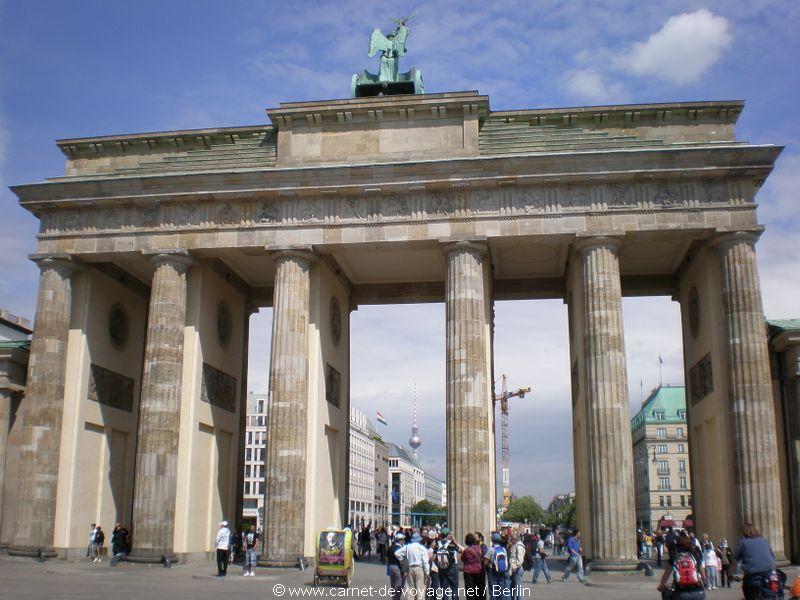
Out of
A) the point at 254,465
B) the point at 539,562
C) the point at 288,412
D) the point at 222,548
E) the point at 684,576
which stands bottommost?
the point at 539,562

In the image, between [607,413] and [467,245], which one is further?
[467,245]

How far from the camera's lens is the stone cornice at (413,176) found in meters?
26.6

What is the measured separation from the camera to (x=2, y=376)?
32.4 meters

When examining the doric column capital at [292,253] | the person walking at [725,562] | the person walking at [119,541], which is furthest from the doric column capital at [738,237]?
the person walking at [119,541]

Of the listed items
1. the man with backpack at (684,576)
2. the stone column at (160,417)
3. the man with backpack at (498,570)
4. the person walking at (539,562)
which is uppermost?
the stone column at (160,417)

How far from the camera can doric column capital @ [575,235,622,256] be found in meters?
27.0

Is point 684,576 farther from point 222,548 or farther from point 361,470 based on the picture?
point 361,470

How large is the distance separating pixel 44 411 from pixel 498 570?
20278 mm

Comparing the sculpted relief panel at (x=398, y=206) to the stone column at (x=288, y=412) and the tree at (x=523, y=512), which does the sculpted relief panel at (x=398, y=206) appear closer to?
the stone column at (x=288, y=412)

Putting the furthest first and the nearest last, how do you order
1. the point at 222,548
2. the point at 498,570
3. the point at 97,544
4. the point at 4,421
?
the point at 4,421 → the point at 97,544 → the point at 222,548 → the point at 498,570

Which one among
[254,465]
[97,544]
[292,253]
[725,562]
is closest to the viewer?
[725,562]

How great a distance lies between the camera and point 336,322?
109ft

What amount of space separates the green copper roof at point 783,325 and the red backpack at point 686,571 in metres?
20.8

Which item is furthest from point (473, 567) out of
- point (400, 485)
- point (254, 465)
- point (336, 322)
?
point (400, 485)
